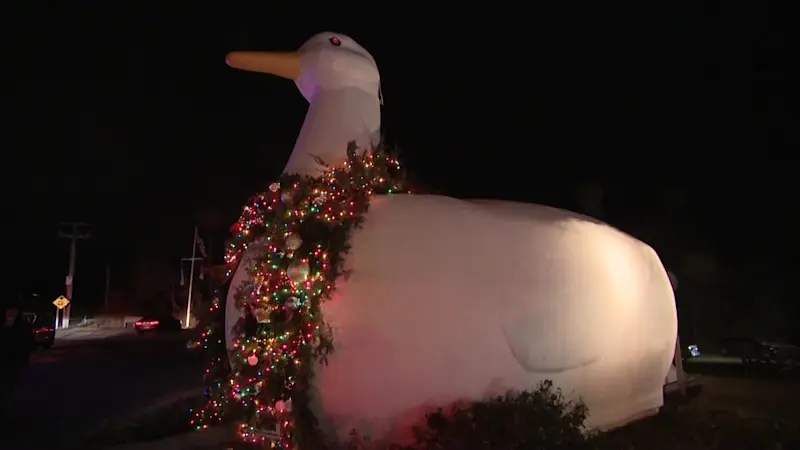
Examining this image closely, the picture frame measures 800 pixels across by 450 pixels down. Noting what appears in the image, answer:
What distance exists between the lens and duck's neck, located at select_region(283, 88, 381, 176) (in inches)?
273

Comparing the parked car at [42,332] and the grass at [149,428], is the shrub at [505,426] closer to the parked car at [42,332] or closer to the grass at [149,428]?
the grass at [149,428]

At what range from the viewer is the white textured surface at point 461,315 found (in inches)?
214

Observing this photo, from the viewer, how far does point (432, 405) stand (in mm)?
5484

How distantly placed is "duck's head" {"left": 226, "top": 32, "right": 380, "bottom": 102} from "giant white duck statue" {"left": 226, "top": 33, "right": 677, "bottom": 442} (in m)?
1.78

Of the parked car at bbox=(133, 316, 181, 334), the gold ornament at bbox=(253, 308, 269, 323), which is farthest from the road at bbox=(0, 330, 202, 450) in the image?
the parked car at bbox=(133, 316, 181, 334)

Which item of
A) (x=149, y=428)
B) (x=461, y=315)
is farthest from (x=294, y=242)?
(x=149, y=428)

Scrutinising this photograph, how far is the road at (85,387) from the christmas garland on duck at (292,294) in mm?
1417

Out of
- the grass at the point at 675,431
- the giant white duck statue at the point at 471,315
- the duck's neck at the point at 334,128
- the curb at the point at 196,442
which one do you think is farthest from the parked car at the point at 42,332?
the giant white duck statue at the point at 471,315

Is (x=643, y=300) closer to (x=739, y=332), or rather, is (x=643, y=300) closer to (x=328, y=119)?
(x=328, y=119)

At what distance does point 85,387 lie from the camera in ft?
44.7

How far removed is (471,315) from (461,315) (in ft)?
0.24

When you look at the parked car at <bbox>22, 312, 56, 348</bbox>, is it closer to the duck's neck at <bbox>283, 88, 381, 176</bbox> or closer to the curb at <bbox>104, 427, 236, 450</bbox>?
the curb at <bbox>104, 427, 236, 450</bbox>

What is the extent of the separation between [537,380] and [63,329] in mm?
35327

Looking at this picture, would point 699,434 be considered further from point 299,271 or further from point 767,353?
point 767,353
